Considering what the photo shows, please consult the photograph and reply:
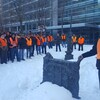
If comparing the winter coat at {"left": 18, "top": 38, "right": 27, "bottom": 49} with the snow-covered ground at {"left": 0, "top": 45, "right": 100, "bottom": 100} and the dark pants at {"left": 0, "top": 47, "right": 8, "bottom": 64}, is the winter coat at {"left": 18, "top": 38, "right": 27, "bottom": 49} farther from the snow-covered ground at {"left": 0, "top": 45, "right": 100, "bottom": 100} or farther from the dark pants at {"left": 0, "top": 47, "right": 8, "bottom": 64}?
the snow-covered ground at {"left": 0, "top": 45, "right": 100, "bottom": 100}

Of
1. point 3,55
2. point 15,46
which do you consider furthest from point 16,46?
point 3,55

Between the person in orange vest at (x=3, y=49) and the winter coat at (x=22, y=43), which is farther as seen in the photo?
the winter coat at (x=22, y=43)

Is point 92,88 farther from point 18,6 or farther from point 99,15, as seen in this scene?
point 99,15

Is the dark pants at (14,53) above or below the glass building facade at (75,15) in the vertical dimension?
below

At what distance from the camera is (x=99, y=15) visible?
5500 cm

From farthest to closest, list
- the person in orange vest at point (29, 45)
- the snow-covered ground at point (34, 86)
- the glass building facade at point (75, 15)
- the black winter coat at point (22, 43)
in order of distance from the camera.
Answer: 1. the glass building facade at point (75, 15)
2. the person in orange vest at point (29, 45)
3. the black winter coat at point (22, 43)
4. the snow-covered ground at point (34, 86)

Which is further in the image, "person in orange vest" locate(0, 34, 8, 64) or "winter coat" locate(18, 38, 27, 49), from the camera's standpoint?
"winter coat" locate(18, 38, 27, 49)

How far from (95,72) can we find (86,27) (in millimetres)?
41803

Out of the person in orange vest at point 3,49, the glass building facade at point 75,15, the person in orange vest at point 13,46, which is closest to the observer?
the person in orange vest at point 3,49

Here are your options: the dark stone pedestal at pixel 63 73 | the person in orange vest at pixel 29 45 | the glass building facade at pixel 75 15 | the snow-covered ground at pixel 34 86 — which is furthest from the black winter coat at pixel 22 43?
the glass building facade at pixel 75 15

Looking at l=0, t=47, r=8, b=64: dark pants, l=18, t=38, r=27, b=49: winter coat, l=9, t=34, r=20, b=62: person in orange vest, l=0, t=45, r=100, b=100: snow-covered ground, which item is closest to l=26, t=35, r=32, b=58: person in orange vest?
l=18, t=38, r=27, b=49: winter coat

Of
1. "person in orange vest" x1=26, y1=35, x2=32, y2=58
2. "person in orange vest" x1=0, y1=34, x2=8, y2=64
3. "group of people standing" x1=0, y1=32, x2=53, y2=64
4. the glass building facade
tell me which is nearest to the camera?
"person in orange vest" x1=0, y1=34, x2=8, y2=64

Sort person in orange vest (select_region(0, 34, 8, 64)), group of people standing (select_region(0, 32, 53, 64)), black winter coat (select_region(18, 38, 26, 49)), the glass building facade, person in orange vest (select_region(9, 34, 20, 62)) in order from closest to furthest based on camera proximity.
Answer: person in orange vest (select_region(0, 34, 8, 64))
group of people standing (select_region(0, 32, 53, 64))
person in orange vest (select_region(9, 34, 20, 62))
black winter coat (select_region(18, 38, 26, 49))
the glass building facade

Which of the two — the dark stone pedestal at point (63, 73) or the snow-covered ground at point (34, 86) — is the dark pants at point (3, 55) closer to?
the snow-covered ground at point (34, 86)
